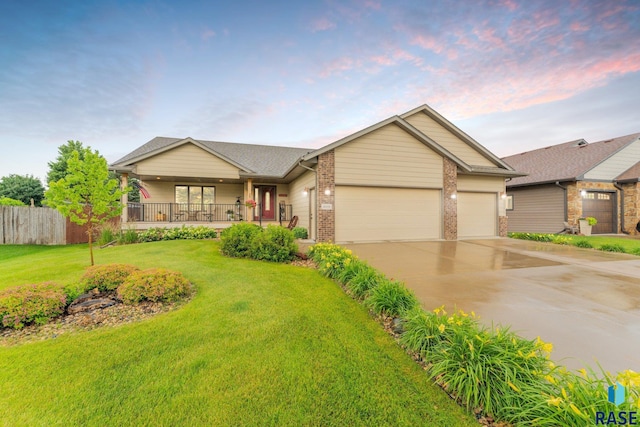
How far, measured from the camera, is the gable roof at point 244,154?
12.9 m

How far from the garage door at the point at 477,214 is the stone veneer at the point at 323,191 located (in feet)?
22.3

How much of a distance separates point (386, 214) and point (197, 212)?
1092 centimetres

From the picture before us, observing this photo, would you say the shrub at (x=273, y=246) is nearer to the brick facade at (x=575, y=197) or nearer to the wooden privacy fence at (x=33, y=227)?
the wooden privacy fence at (x=33, y=227)

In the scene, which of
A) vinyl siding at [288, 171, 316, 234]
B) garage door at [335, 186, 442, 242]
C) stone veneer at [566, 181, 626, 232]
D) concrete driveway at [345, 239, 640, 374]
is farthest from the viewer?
stone veneer at [566, 181, 626, 232]

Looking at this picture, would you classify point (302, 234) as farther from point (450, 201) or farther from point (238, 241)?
point (450, 201)

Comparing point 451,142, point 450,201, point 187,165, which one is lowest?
point 450,201

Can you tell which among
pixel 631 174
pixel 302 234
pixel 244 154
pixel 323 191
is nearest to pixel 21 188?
pixel 244 154

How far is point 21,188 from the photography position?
23250 mm

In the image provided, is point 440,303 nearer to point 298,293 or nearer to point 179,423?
point 298,293

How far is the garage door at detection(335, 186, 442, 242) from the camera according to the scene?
10305 mm

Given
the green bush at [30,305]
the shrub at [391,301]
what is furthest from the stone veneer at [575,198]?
the green bush at [30,305]

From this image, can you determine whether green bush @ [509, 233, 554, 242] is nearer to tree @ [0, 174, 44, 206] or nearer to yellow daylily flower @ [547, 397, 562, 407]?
yellow daylily flower @ [547, 397, 562, 407]

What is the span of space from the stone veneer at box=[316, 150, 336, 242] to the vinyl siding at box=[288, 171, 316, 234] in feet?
2.58

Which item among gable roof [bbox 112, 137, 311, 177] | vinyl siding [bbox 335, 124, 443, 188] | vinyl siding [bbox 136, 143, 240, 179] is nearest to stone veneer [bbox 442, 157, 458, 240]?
vinyl siding [bbox 335, 124, 443, 188]
